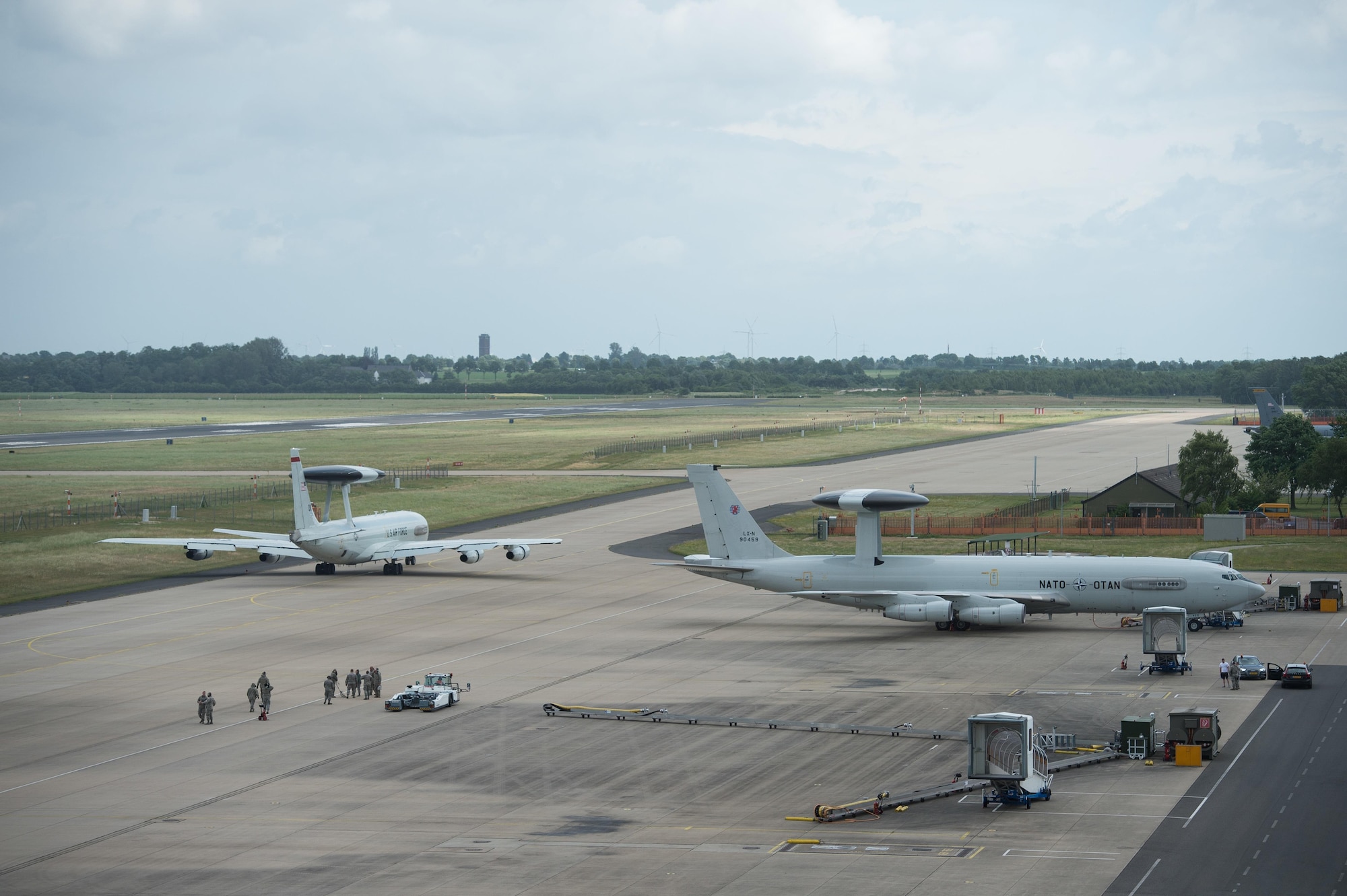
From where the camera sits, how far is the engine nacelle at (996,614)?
66.8 meters

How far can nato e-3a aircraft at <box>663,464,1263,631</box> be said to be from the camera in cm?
6569

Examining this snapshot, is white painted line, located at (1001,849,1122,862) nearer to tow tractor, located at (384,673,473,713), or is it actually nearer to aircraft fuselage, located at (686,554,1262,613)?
tow tractor, located at (384,673,473,713)

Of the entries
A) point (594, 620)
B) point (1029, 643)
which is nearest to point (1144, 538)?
point (1029, 643)

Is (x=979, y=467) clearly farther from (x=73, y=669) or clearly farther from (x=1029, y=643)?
(x=73, y=669)

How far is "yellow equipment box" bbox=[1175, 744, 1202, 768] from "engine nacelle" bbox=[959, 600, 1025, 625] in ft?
75.5

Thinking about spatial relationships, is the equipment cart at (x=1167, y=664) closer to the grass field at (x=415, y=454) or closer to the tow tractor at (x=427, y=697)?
the tow tractor at (x=427, y=697)

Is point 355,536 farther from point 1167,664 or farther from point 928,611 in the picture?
point 1167,664

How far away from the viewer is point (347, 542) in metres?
88.1

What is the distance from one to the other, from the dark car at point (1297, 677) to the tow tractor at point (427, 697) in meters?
32.5

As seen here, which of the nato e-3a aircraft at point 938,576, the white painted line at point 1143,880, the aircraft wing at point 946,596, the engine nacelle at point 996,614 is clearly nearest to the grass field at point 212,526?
the nato e-3a aircraft at point 938,576

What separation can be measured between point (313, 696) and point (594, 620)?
20448 millimetres

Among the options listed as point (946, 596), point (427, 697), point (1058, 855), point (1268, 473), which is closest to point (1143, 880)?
point (1058, 855)

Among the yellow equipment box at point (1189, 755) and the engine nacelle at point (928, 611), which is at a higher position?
the engine nacelle at point (928, 611)

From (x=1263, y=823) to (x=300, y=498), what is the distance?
200 ft
